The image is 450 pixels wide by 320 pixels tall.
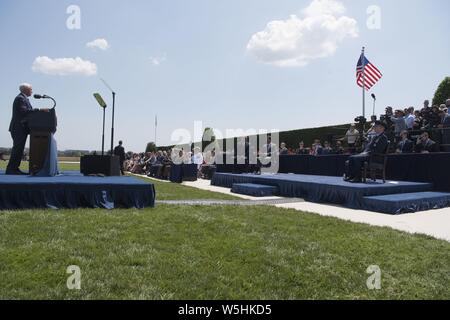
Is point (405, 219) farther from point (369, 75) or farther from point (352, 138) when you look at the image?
point (369, 75)

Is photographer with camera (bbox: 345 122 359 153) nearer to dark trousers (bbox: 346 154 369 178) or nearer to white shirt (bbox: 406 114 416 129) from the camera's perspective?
white shirt (bbox: 406 114 416 129)

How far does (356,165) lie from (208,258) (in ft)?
21.9

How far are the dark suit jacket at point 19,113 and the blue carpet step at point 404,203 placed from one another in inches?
286

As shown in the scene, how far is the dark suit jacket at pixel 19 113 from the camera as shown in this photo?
799 centimetres

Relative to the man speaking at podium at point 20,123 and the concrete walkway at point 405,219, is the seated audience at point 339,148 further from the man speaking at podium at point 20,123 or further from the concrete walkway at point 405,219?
the man speaking at podium at point 20,123

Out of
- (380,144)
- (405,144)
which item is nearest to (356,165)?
(380,144)

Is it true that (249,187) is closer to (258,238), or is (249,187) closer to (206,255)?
(258,238)

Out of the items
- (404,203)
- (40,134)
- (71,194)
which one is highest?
(40,134)

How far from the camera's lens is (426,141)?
33.0 ft

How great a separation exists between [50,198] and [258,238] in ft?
12.2

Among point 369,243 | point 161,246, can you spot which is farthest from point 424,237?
point 161,246

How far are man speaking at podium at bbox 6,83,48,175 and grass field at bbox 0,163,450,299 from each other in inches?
112

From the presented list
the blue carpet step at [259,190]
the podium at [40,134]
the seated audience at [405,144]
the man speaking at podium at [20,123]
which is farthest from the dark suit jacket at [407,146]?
the man speaking at podium at [20,123]

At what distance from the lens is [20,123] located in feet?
26.4
